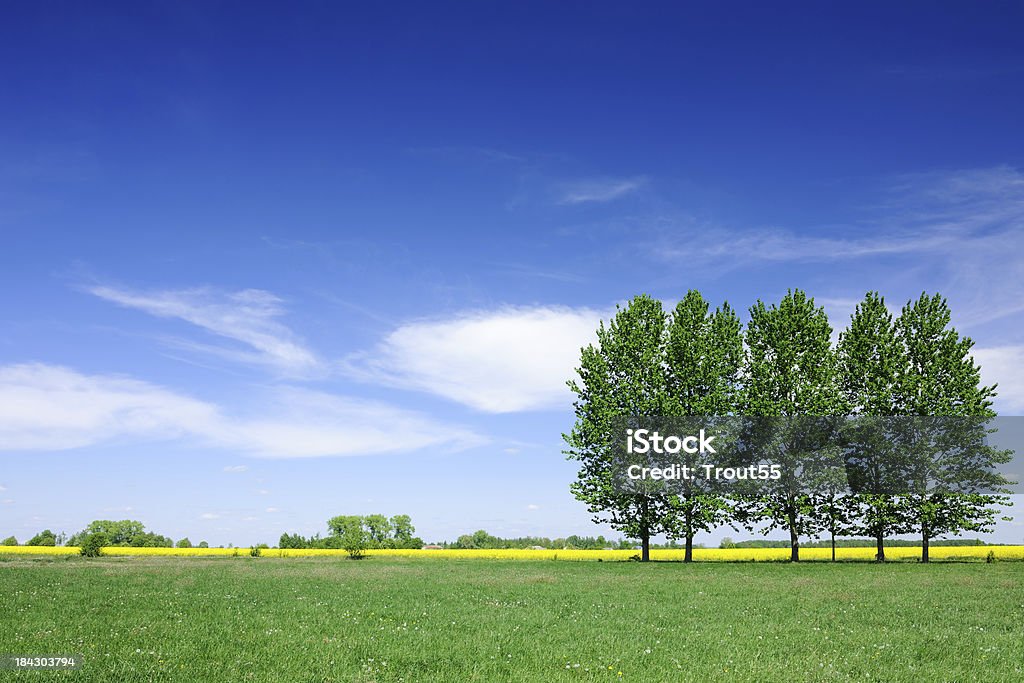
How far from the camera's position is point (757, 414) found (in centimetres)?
5309

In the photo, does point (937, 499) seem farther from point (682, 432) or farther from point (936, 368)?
point (682, 432)

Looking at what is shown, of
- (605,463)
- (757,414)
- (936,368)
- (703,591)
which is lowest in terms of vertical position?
(703,591)

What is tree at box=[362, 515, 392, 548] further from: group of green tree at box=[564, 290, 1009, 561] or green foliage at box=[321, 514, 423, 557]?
group of green tree at box=[564, 290, 1009, 561]

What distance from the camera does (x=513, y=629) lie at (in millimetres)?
19188

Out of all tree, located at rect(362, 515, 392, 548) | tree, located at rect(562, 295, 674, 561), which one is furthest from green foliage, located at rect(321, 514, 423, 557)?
tree, located at rect(562, 295, 674, 561)

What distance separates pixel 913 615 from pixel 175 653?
21.2m

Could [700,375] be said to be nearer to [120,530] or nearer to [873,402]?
[873,402]

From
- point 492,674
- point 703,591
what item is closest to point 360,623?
point 492,674

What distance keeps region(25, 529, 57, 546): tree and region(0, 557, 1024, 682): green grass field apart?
7530 centimetres

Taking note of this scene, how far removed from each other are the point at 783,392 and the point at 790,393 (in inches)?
20.3

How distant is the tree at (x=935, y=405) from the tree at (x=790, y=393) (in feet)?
19.7

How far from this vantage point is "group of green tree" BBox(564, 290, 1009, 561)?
172 feet

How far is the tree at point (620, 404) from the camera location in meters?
53.0

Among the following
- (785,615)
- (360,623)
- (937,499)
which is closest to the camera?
(360,623)
